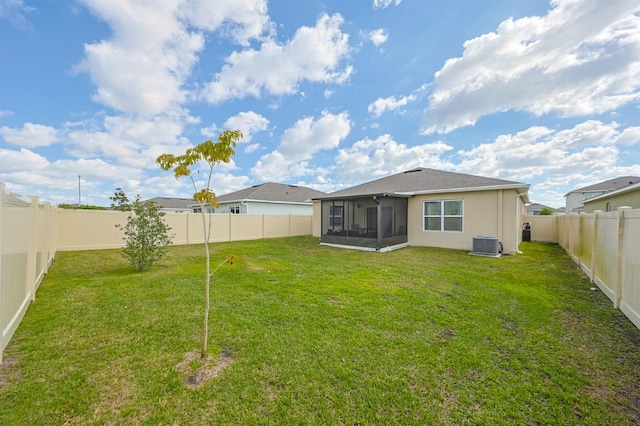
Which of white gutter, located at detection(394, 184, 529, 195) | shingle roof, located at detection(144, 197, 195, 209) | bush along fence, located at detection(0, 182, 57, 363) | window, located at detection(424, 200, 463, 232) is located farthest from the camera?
shingle roof, located at detection(144, 197, 195, 209)

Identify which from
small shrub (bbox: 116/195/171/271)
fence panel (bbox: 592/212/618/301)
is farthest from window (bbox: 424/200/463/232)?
small shrub (bbox: 116/195/171/271)

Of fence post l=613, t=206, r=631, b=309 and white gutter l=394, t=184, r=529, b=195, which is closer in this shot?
fence post l=613, t=206, r=631, b=309

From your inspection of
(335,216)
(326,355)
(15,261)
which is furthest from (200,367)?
(335,216)

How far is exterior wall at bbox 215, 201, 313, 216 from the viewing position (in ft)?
68.7

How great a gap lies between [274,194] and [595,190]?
114 feet

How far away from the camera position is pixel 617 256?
443cm

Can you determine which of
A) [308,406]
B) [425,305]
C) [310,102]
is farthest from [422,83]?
[308,406]

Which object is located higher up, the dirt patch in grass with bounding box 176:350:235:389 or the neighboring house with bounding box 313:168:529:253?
the neighboring house with bounding box 313:168:529:253

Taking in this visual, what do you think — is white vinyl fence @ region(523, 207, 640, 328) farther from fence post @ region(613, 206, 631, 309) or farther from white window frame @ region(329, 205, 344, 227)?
white window frame @ region(329, 205, 344, 227)

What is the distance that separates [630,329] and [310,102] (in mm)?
14028

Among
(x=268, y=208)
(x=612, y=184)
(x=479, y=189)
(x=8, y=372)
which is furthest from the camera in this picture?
(x=612, y=184)

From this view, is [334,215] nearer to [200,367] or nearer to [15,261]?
[200,367]

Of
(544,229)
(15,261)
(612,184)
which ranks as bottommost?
(544,229)

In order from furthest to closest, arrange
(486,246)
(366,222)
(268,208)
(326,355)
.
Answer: (268,208) → (366,222) → (486,246) → (326,355)
